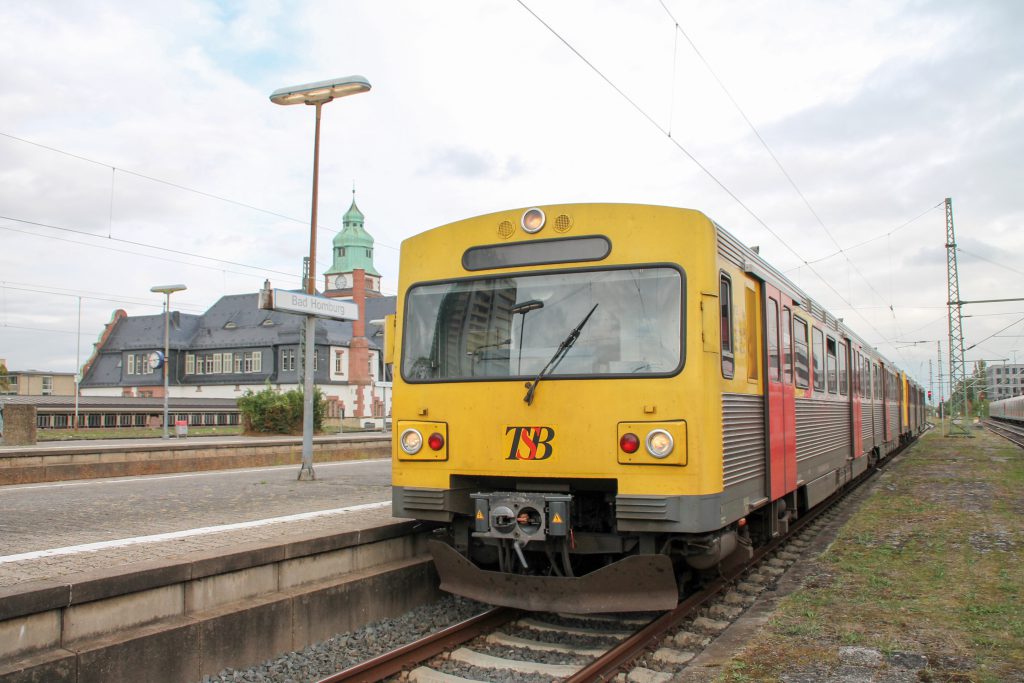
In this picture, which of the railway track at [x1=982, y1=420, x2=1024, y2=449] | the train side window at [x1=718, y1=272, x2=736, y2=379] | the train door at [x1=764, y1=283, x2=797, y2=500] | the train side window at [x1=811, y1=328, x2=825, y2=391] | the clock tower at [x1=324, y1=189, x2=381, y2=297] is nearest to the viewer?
the train side window at [x1=718, y1=272, x2=736, y2=379]

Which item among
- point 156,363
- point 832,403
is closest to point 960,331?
point 832,403

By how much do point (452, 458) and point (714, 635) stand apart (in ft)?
7.94

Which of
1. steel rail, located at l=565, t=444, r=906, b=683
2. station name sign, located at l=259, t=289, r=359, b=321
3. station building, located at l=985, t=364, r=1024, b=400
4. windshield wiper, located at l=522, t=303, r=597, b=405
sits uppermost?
station building, located at l=985, t=364, r=1024, b=400

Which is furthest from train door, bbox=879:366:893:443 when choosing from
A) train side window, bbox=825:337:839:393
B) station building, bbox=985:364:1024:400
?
station building, bbox=985:364:1024:400

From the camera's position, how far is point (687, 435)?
239 inches

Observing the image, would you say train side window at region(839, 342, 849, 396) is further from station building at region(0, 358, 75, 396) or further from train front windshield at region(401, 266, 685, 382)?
station building at region(0, 358, 75, 396)

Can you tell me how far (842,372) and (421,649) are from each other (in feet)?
30.4

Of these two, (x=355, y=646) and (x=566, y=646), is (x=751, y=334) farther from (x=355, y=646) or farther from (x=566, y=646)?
(x=355, y=646)

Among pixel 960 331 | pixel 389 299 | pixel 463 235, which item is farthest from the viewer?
pixel 389 299

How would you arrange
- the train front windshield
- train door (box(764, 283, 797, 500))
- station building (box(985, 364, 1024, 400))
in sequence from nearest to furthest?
the train front windshield
train door (box(764, 283, 797, 500))
station building (box(985, 364, 1024, 400))

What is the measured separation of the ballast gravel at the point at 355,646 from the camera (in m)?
5.78

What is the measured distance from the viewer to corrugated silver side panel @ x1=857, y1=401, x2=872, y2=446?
15452 mm

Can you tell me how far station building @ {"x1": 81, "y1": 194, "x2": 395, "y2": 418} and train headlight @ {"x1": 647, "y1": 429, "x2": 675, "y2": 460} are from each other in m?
59.8

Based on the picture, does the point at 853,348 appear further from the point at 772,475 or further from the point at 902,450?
the point at 902,450
